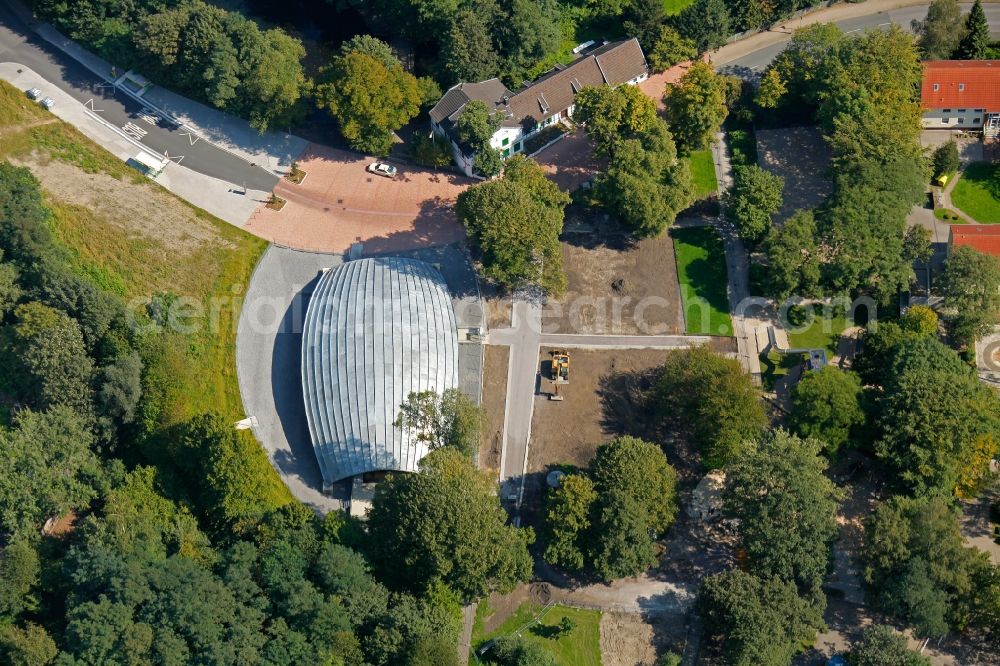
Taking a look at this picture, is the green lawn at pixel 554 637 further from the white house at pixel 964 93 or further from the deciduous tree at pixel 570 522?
the white house at pixel 964 93

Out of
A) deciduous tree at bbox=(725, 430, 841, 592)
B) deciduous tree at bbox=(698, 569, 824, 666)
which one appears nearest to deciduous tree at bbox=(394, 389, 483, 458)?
deciduous tree at bbox=(725, 430, 841, 592)

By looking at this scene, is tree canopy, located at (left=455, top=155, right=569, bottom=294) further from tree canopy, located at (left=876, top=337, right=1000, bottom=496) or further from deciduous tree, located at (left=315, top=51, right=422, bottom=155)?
tree canopy, located at (left=876, top=337, right=1000, bottom=496)

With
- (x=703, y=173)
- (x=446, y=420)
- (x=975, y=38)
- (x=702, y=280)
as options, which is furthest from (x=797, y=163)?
(x=446, y=420)

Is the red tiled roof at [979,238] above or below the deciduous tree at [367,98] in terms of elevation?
below

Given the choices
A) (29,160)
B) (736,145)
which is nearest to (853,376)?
(736,145)

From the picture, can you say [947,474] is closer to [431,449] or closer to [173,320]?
[431,449]

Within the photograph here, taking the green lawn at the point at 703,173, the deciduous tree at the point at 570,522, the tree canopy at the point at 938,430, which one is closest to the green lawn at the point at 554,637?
the deciduous tree at the point at 570,522

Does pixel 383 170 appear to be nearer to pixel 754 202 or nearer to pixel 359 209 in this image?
pixel 359 209
